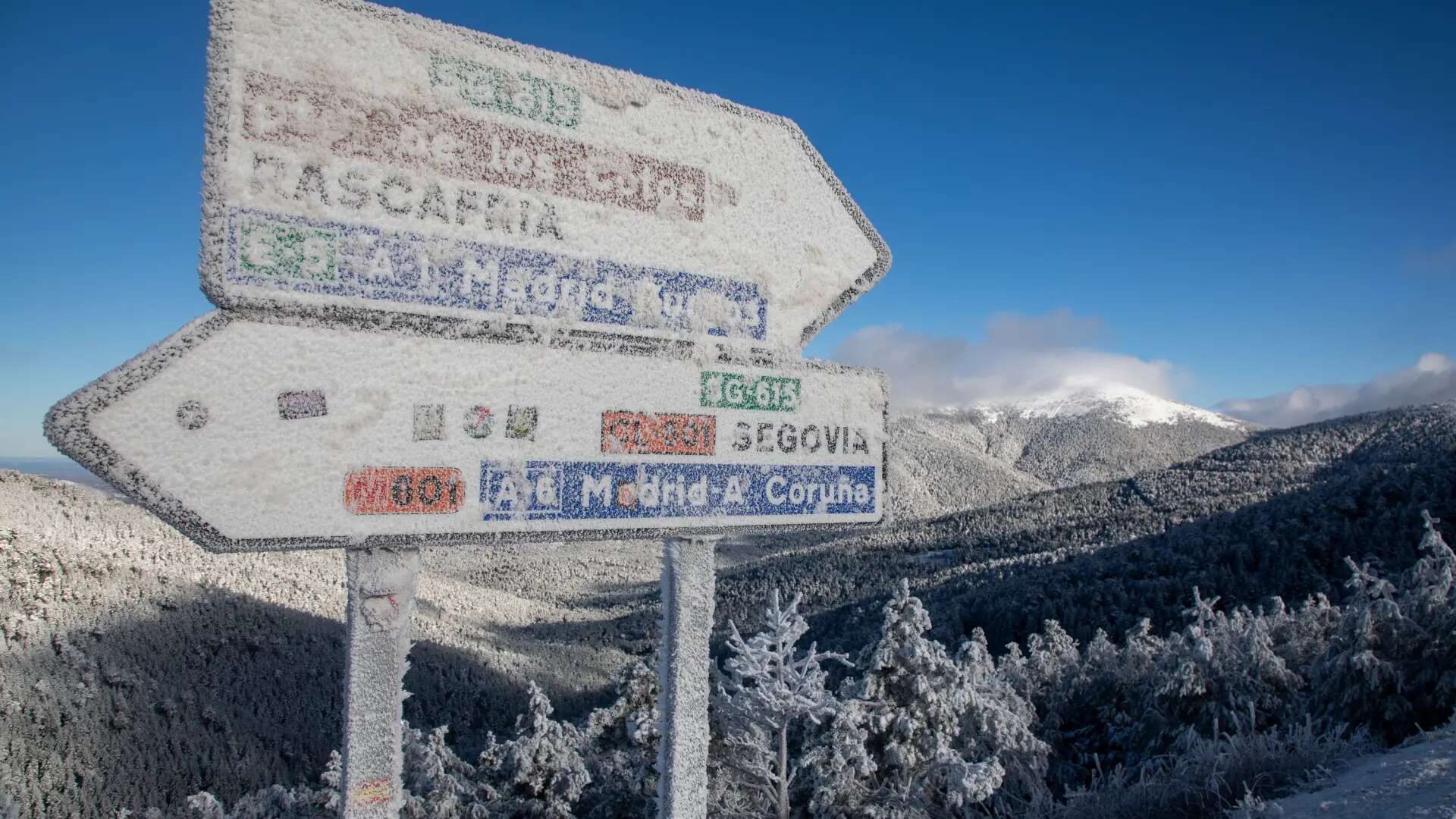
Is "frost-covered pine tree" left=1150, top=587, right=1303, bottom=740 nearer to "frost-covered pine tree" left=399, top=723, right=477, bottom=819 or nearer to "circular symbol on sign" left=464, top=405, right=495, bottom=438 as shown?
"frost-covered pine tree" left=399, top=723, right=477, bottom=819

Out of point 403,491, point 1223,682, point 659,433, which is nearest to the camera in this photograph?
point 403,491

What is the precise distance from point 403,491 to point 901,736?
11420 mm

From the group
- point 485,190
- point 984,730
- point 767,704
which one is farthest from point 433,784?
point 485,190

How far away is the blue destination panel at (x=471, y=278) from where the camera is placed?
10.1 feet

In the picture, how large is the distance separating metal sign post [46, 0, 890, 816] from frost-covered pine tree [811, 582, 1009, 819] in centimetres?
809

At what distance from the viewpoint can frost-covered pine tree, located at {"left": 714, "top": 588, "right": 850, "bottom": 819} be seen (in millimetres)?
9734

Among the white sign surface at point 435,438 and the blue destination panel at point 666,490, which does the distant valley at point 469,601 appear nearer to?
the blue destination panel at point 666,490

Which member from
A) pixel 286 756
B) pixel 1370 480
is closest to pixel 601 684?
pixel 286 756

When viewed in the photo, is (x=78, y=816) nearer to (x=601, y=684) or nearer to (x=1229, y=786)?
(x=1229, y=786)

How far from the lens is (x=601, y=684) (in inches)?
2611

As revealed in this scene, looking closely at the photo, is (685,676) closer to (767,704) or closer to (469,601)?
(767,704)

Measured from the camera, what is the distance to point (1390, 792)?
5328 mm

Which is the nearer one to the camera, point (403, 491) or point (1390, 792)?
point (403, 491)

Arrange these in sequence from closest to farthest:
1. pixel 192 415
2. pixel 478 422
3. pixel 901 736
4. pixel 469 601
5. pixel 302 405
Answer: pixel 192 415
pixel 302 405
pixel 478 422
pixel 901 736
pixel 469 601
